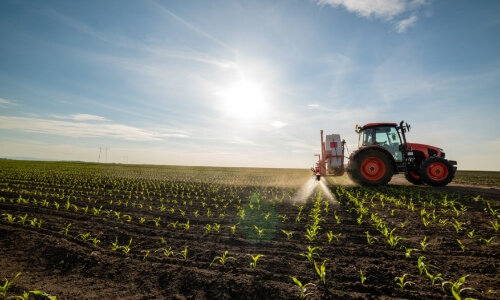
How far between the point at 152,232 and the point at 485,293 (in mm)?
5896

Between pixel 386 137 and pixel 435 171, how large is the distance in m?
2.57

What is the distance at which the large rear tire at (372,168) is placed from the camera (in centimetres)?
1217

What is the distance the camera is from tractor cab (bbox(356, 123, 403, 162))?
12.6 m

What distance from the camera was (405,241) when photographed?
16.2 feet

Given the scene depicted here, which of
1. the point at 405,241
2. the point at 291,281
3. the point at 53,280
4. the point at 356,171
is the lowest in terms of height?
the point at 53,280

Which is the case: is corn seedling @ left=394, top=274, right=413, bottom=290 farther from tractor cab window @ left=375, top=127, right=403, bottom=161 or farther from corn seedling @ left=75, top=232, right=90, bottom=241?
tractor cab window @ left=375, top=127, right=403, bottom=161

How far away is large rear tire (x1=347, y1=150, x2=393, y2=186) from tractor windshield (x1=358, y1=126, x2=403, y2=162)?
815 millimetres

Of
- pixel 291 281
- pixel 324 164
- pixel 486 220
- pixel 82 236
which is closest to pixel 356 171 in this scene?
pixel 324 164

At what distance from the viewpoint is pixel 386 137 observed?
12.8m

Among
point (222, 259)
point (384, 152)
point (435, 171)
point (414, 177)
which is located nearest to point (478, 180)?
point (414, 177)

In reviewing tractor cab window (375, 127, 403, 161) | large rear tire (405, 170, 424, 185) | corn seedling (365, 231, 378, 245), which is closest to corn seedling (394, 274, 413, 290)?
corn seedling (365, 231, 378, 245)

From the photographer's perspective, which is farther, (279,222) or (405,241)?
(279,222)

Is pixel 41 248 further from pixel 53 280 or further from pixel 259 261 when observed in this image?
pixel 259 261

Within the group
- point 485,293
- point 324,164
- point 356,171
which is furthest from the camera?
point 324,164
